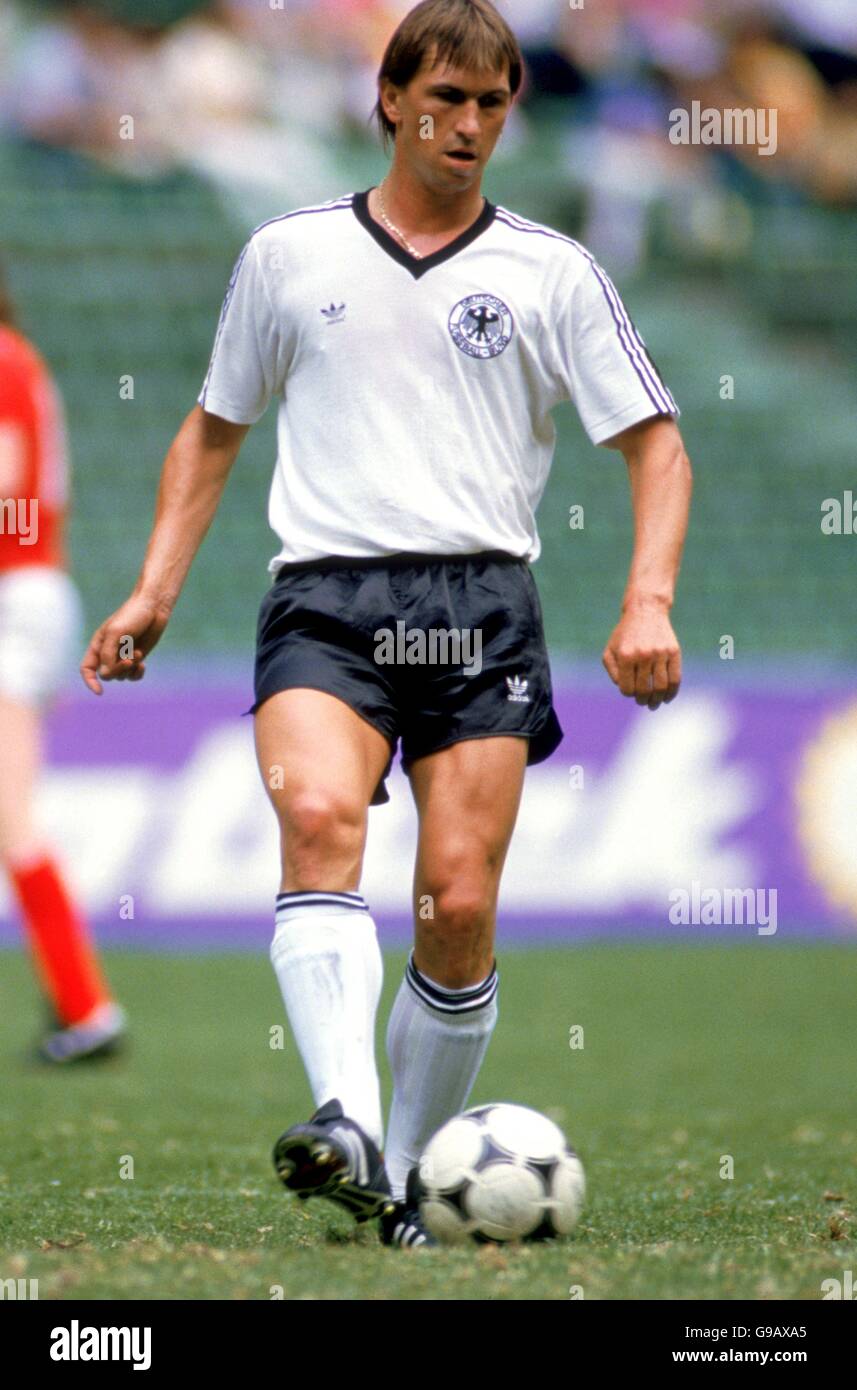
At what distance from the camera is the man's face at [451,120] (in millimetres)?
3879

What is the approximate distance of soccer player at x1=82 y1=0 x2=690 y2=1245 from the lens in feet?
12.6

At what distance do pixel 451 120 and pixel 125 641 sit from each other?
1.12 m

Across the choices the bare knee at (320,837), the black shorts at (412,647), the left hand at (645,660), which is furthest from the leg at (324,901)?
the left hand at (645,660)

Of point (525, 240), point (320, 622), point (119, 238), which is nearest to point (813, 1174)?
point (320, 622)

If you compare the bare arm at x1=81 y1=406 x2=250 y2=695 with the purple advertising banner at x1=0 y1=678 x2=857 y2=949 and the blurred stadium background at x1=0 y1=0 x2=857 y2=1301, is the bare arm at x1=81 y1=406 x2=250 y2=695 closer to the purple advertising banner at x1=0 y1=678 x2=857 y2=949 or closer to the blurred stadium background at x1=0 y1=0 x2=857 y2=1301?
the blurred stadium background at x1=0 y1=0 x2=857 y2=1301

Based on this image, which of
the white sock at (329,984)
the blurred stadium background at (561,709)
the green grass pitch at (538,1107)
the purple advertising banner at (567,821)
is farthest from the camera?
the purple advertising banner at (567,821)

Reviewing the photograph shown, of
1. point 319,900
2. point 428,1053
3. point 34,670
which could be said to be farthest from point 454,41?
point 34,670

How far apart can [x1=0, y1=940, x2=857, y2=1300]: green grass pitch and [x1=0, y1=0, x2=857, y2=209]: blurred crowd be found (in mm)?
6256

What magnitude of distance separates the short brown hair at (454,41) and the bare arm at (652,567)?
71 cm

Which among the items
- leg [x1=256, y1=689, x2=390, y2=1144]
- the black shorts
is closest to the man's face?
the black shorts

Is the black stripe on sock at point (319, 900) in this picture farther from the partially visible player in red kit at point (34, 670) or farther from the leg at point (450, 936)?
the partially visible player in red kit at point (34, 670)

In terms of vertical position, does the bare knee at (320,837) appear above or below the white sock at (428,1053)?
above

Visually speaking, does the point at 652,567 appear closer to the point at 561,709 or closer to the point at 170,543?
the point at 170,543
